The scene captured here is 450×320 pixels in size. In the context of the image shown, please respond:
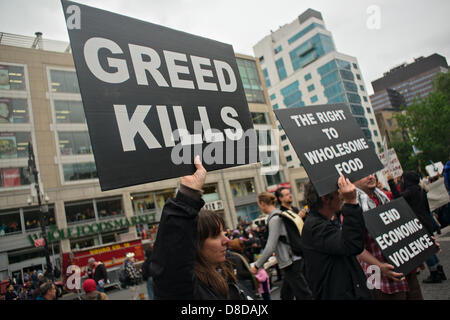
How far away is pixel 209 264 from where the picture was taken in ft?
5.90

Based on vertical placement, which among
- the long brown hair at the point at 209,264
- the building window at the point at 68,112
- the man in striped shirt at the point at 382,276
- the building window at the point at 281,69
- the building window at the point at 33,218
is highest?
the building window at the point at 281,69

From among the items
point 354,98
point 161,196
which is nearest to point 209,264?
point 161,196

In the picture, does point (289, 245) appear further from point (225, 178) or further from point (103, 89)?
point (225, 178)

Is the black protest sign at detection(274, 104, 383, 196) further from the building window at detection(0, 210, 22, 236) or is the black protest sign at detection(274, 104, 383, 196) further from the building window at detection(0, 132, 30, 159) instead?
the building window at detection(0, 132, 30, 159)

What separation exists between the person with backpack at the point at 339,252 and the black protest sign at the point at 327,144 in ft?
0.60

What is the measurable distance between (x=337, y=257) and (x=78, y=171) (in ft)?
91.7

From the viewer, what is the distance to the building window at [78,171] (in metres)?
26.3

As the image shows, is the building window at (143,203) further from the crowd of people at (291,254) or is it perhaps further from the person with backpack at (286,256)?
the crowd of people at (291,254)

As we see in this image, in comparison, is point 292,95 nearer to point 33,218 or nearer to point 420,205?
point 33,218

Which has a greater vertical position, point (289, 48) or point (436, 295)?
point (289, 48)

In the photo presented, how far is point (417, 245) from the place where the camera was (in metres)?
2.78

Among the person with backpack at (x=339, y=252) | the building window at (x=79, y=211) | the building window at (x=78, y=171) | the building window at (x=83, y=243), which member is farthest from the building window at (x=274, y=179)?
the person with backpack at (x=339, y=252)

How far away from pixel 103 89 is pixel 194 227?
0.94 metres

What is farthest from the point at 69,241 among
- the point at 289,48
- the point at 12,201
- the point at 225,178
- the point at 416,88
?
the point at 416,88
